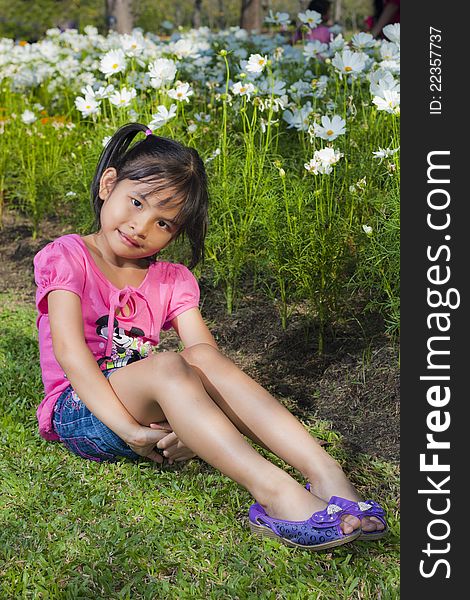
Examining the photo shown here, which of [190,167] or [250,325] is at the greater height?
[190,167]

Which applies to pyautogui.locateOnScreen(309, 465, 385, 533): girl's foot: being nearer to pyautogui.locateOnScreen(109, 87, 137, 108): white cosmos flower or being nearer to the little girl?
the little girl

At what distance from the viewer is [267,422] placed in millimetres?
2115

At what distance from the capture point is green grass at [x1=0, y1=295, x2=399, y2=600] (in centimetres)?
184

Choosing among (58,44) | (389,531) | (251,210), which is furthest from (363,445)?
(58,44)

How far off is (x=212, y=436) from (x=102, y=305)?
0.57m

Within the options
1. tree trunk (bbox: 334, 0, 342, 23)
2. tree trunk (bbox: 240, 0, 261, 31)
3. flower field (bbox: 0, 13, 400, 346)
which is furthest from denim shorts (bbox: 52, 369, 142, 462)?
tree trunk (bbox: 334, 0, 342, 23)

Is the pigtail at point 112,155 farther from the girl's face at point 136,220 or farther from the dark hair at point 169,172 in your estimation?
the girl's face at point 136,220

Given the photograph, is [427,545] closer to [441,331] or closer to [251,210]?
[441,331]

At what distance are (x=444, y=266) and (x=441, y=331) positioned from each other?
19 cm

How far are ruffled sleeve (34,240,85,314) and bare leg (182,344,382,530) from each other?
0.34 meters

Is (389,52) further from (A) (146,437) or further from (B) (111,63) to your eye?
(A) (146,437)

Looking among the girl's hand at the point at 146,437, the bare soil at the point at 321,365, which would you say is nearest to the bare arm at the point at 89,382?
the girl's hand at the point at 146,437

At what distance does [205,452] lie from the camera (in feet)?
6.61

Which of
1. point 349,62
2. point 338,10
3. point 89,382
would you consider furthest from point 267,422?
point 338,10
